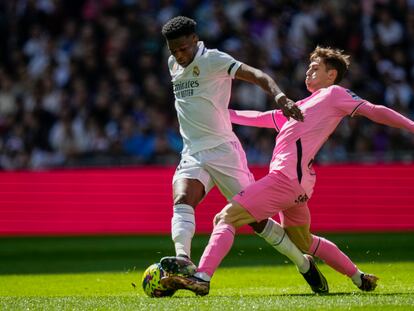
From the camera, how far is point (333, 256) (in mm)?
8547

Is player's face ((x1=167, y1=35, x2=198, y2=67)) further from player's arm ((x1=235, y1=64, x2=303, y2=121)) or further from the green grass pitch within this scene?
the green grass pitch

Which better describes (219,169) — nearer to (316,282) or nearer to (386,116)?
(316,282)

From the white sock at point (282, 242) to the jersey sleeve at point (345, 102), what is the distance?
1077 mm

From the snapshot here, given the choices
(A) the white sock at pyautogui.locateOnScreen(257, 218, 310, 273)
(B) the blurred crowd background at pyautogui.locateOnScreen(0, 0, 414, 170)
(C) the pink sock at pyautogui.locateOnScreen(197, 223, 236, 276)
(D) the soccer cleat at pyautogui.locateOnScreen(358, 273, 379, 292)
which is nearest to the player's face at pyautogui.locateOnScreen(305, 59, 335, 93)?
(A) the white sock at pyautogui.locateOnScreen(257, 218, 310, 273)

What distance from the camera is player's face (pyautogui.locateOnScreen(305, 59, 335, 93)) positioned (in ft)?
28.5

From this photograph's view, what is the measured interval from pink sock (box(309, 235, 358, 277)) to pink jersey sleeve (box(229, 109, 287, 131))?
1043 millimetres

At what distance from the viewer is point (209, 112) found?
28.2 ft

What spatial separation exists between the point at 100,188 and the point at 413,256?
20.6 ft

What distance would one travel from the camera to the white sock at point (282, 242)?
842cm

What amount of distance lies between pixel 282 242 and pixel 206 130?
112 cm

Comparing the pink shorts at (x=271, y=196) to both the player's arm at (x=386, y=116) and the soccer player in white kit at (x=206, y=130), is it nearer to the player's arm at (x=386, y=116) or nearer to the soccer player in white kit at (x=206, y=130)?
the soccer player in white kit at (x=206, y=130)

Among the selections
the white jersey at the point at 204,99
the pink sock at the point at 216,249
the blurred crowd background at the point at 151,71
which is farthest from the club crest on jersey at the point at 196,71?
the blurred crowd background at the point at 151,71

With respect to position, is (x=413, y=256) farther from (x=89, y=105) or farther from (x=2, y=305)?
(x=89, y=105)

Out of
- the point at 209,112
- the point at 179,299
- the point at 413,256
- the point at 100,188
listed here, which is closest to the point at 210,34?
the point at 100,188
